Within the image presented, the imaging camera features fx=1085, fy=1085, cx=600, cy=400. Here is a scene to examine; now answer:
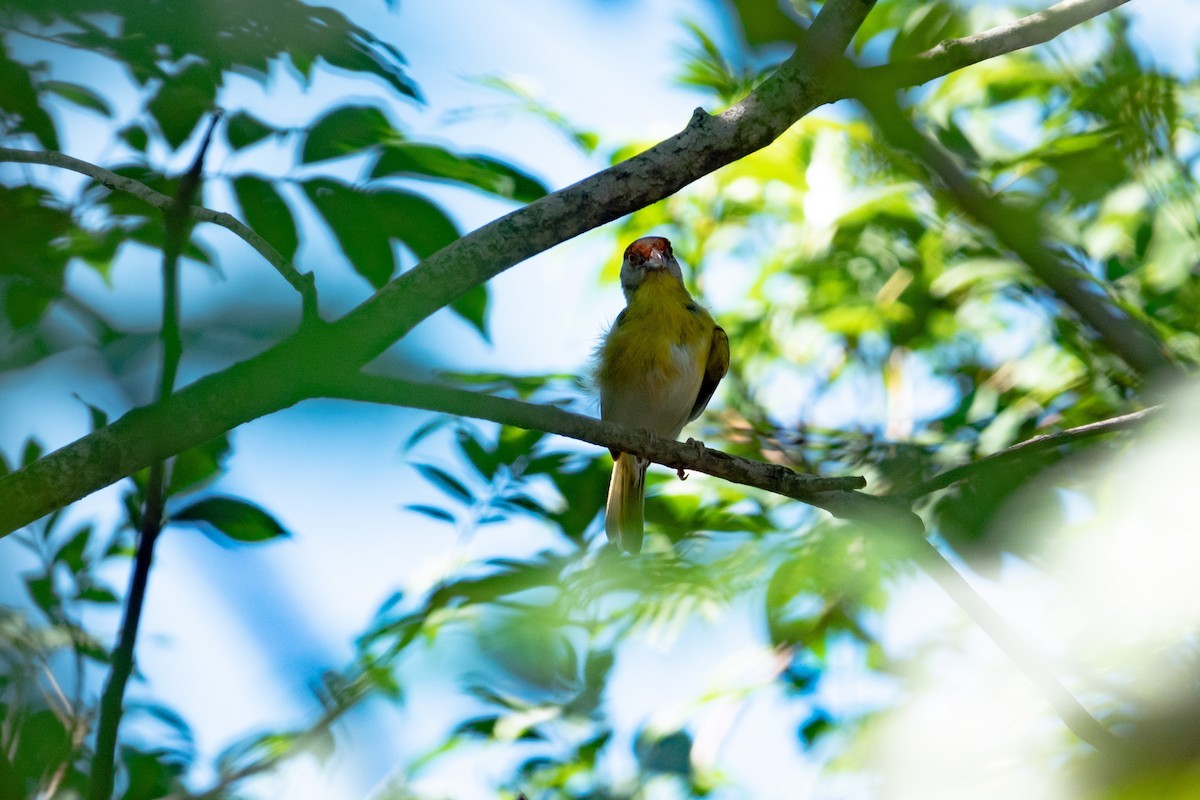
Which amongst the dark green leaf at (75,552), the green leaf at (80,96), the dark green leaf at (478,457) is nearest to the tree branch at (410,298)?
the green leaf at (80,96)

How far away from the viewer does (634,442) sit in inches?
84.7

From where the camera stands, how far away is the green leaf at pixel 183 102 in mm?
1301

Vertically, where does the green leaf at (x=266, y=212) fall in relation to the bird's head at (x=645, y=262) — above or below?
below

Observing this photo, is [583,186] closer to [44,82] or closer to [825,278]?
[44,82]

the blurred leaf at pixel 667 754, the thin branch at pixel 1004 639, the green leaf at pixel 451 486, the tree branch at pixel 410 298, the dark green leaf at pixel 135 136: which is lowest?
the thin branch at pixel 1004 639

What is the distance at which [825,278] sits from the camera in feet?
11.4

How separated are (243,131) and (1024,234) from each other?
135cm

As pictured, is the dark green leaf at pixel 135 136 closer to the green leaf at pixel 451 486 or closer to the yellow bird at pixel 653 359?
the green leaf at pixel 451 486

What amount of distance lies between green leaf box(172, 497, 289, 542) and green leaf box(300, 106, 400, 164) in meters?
0.57

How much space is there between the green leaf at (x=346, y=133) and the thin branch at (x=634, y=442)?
0.36 metres

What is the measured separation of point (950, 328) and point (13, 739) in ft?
9.26

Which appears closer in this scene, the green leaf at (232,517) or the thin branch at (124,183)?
the green leaf at (232,517)

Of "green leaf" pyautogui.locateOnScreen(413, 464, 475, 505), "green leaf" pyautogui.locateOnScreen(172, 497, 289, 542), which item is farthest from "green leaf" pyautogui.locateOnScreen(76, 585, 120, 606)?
"green leaf" pyautogui.locateOnScreen(172, 497, 289, 542)

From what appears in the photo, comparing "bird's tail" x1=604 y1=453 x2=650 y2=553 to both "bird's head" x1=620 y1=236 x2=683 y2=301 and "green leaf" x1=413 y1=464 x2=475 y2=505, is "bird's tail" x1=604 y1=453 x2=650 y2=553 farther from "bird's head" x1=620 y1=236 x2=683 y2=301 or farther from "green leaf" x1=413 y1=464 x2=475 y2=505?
"green leaf" x1=413 y1=464 x2=475 y2=505
